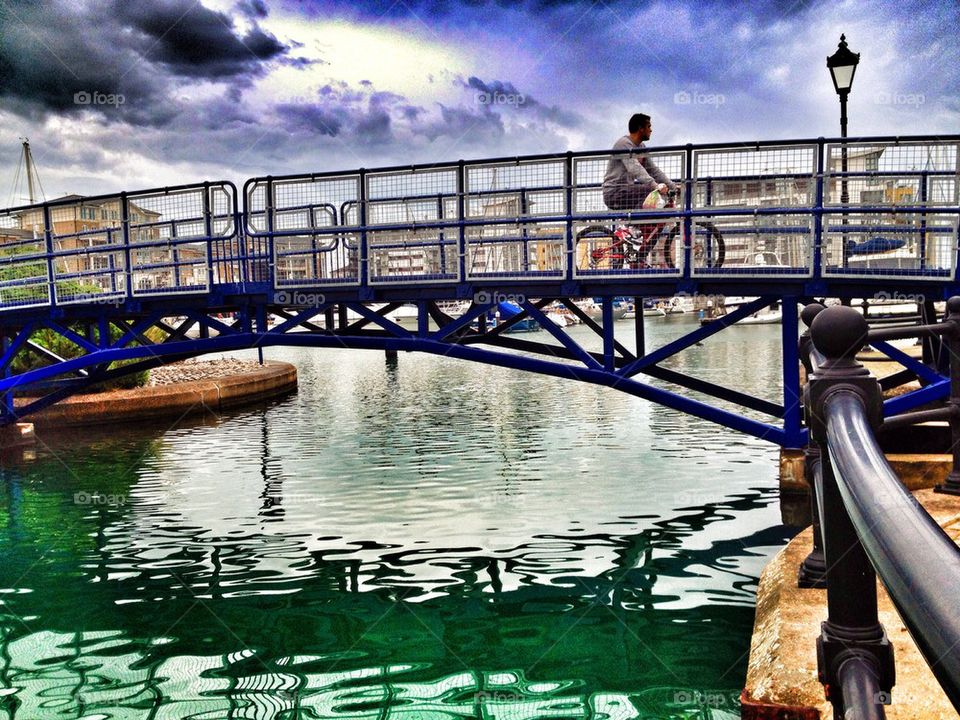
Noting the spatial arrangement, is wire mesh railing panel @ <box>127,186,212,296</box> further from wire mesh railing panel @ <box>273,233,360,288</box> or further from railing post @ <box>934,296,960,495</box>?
railing post @ <box>934,296,960,495</box>

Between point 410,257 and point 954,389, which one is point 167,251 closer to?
point 410,257

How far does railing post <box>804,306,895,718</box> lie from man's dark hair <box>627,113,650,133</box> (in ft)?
31.4

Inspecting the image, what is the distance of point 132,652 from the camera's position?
7801 millimetres

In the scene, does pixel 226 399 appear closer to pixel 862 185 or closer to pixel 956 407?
pixel 862 185

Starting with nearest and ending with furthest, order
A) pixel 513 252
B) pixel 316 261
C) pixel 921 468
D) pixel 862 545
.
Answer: pixel 862 545, pixel 921 468, pixel 513 252, pixel 316 261

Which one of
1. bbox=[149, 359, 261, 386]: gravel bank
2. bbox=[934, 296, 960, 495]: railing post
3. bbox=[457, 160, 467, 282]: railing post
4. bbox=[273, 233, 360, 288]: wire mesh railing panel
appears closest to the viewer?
bbox=[934, 296, 960, 495]: railing post

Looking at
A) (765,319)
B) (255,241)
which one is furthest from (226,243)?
(765,319)

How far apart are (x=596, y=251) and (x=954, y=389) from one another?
16.4ft

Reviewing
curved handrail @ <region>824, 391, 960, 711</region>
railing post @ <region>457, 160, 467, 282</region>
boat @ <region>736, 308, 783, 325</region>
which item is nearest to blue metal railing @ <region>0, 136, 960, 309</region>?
railing post @ <region>457, 160, 467, 282</region>

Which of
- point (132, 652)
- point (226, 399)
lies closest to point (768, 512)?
point (132, 652)

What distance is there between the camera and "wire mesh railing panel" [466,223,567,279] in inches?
451

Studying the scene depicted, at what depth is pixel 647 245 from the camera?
11.2 metres

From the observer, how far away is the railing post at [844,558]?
166 cm

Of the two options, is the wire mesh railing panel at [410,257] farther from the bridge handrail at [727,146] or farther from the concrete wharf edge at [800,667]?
the concrete wharf edge at [800,667]
